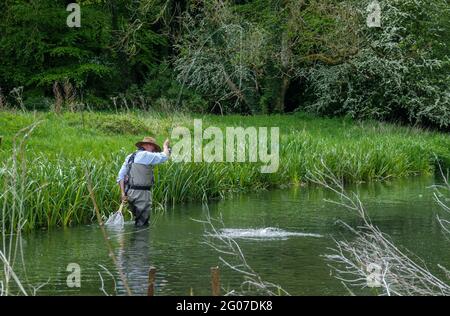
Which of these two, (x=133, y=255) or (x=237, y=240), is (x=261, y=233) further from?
(x=133, y=255)

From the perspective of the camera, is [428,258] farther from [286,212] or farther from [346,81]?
[346,81]

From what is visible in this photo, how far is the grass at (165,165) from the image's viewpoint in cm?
1342

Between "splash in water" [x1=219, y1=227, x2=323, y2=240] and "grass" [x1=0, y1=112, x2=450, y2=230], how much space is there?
3.49ft

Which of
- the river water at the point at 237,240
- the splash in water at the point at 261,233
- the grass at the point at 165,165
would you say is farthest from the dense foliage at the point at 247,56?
the splash in water at the point at 261,233

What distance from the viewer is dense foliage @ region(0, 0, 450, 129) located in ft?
100

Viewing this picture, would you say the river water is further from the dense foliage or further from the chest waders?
the dense foliage

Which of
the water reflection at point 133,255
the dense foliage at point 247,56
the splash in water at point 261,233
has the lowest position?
the splash in water at point 261,233

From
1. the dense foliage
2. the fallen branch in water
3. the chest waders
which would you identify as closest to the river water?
the chest waders

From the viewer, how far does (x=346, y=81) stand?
31922mm

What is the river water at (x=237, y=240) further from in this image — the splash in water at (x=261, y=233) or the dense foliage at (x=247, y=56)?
the dense foliage at (x=247, y=56)

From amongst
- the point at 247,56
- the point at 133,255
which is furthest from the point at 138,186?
the point at 247,56

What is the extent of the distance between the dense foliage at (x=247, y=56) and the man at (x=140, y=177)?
1592 cm

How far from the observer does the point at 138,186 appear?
42.2 feet

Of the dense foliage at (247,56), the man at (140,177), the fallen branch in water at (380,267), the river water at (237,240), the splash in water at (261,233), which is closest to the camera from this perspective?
the fallen branch in water at (380,267)
